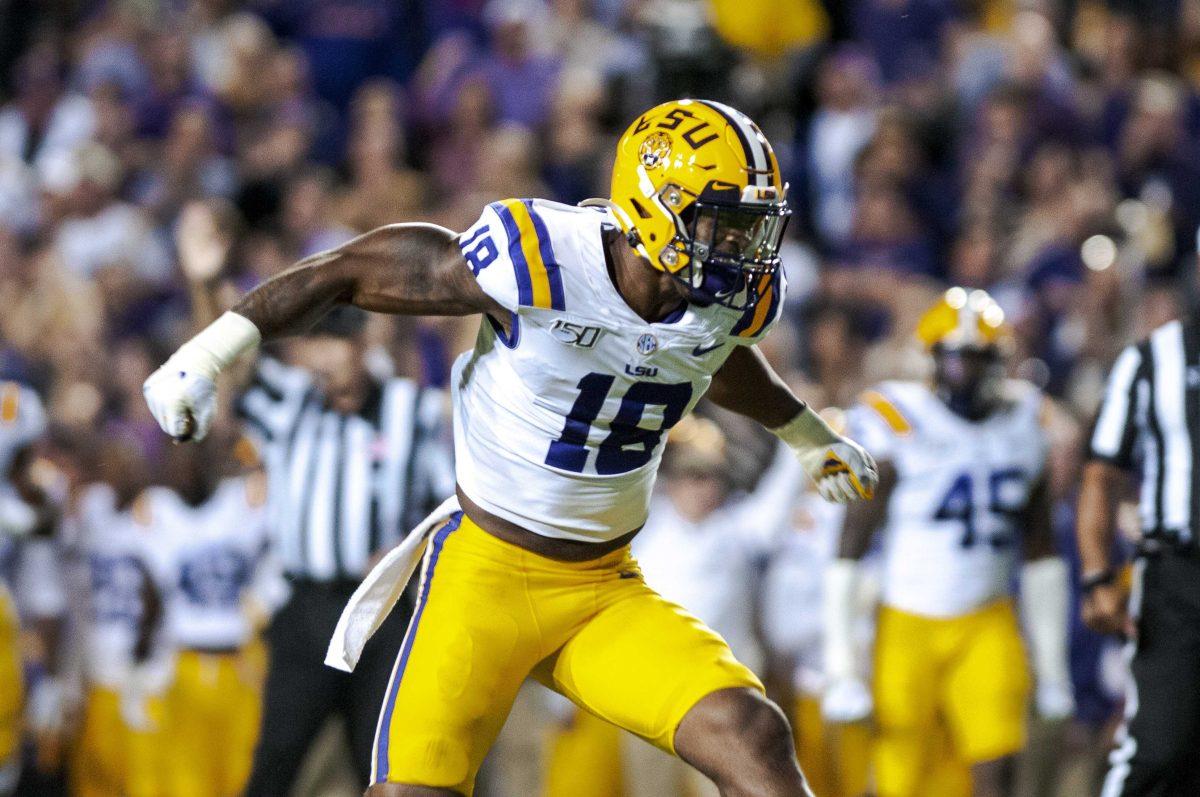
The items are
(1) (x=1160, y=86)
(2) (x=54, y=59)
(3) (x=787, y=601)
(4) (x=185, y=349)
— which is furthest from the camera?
(2) (x=54, y=59)

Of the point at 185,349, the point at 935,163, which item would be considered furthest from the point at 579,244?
the point at 935,163

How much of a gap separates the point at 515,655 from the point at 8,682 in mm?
3696

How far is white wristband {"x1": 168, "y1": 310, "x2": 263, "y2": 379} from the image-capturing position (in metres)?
3.35

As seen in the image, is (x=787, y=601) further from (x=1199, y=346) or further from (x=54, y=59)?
(x=54, y=59)

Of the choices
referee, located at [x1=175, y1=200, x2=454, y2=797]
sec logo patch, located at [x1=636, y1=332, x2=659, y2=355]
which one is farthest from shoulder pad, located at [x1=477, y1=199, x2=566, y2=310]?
referee, located at [x1=175, y1=200, x2=454, y2=797]

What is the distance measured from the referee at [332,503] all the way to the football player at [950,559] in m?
1.35

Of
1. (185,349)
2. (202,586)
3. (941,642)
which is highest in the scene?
(185,349)

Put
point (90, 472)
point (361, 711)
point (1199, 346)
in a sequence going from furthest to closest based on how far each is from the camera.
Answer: point (90, 472)
point (361, 711)
point (1199, 346)

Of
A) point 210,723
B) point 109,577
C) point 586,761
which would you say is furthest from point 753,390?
point 109,577

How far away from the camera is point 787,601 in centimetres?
683

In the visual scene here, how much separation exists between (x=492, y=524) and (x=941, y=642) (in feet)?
8.20

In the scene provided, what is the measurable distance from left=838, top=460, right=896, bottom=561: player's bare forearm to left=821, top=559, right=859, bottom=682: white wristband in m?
0.04

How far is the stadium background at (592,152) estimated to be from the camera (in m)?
7.76

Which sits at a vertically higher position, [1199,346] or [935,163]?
[1199,346]
